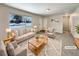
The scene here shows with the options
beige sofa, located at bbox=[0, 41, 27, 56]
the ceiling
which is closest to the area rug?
beige sofa, located at bbox=[0, 41, 27, 56]

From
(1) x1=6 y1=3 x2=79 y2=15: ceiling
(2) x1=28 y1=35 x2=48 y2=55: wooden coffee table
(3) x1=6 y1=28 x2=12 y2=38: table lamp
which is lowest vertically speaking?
(2) x1=28 y1=35 x2=48 y2=55: wooden coffee table

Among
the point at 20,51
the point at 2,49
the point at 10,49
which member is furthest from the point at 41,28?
the point at 2,49

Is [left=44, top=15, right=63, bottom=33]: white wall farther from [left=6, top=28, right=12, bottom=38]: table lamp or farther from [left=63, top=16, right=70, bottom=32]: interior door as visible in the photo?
[left=6, top=28, right=12, bottom=38]: table lamp

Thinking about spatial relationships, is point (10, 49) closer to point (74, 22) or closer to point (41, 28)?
point (41, 28)

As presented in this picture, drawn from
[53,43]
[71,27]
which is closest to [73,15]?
[71,27]

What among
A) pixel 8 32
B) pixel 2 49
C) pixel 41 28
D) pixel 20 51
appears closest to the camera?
pixel 2 49

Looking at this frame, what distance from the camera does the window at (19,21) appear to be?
2481 mm

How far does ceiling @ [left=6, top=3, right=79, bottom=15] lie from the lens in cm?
238

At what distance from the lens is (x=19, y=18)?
258cm

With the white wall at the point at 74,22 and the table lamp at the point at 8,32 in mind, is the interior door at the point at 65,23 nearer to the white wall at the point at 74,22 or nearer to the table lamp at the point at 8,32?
the white wall at the point at 74,22

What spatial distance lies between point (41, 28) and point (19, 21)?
52cm

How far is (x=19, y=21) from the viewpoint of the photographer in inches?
102

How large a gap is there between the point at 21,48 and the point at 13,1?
1028mm

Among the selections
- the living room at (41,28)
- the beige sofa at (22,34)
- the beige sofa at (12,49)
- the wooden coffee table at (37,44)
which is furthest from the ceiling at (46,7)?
the beige sofa at (12,49)
